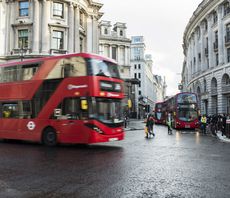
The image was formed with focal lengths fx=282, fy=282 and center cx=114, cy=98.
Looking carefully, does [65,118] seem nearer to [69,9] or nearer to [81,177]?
[81,177]

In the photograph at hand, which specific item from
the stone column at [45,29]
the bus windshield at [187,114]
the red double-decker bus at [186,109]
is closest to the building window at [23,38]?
the stone column at [45,29]

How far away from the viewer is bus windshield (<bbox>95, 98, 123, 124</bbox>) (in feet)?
42.8

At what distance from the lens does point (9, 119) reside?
1593cm

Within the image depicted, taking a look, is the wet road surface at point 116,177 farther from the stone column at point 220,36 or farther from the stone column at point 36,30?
the stone column at point 220,36

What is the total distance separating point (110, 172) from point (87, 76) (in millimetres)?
6015

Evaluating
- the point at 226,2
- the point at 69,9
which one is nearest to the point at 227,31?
the point at 226,2

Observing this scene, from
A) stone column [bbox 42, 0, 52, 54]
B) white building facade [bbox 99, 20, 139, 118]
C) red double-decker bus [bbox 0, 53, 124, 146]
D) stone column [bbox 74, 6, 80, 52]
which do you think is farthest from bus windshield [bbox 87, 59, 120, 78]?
white building facade [bbox 99, 20, 139, 118]

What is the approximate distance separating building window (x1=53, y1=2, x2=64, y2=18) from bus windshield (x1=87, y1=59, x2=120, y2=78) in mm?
22776

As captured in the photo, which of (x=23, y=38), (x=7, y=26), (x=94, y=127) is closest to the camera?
(x=94, y=127)

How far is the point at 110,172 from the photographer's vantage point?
7.77 metres

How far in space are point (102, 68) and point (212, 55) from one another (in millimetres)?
37651

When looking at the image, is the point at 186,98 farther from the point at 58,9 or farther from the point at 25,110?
the point at 58,9

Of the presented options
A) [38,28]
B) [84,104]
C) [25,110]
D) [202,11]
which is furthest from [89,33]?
[84,104]

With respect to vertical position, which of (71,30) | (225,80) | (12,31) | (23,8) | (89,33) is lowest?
(225,80)
